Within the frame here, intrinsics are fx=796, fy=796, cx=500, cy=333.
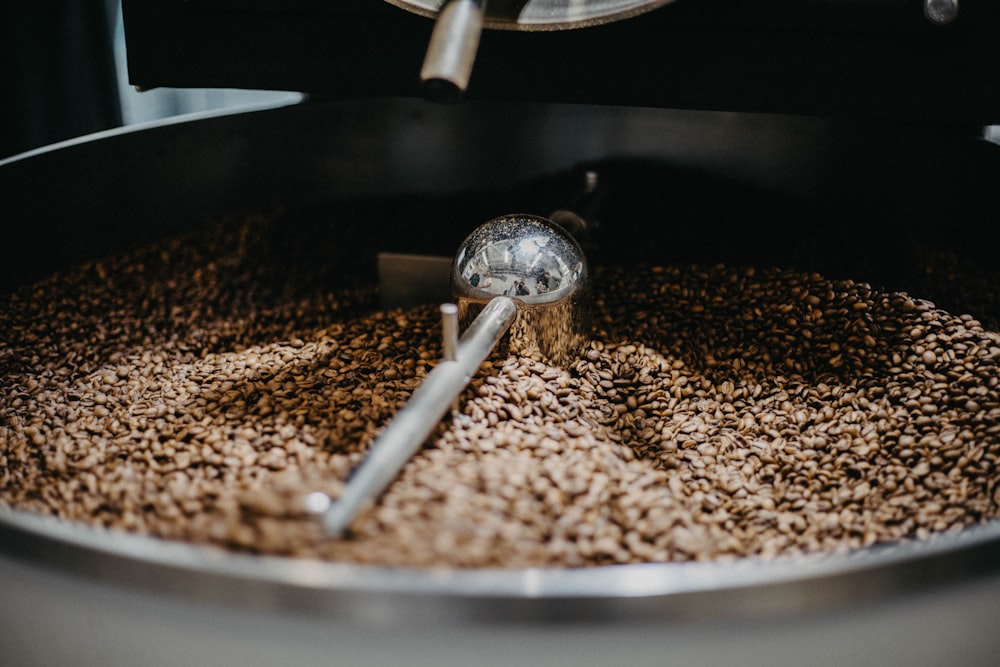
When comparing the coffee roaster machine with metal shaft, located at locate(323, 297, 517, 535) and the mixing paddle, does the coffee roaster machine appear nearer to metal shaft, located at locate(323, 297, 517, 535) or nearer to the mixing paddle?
metal shaft, located at locate(323, 297, 517, 535)

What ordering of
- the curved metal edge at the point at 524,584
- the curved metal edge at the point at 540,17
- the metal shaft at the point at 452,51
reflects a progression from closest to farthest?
the curved metal edge at the point at 524,584 → the metal shaft at the point at 452,51 → the curved metal edge at the point at 540,17

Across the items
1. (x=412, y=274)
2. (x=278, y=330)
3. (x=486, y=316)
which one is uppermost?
(x=412, y=274)

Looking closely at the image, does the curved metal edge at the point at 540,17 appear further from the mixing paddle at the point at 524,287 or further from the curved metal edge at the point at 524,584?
the curved metal edge at the point at 524,584

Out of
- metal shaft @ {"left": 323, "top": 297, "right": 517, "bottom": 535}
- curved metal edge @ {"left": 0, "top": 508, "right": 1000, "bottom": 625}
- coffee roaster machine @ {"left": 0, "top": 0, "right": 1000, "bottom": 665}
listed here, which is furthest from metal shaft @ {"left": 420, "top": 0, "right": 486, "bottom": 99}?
curved metal edge @ {"left": 0, "top": 508, "right": 1000, "bottom": 625}

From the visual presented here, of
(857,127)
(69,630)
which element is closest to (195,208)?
(69,630)

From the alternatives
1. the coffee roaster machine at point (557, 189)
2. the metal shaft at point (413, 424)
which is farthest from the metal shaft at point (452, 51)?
the metal shaft at point (413, 424)

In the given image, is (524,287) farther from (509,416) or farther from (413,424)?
(413,424)

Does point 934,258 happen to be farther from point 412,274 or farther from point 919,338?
point 412,274

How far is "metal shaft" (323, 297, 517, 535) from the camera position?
57cm

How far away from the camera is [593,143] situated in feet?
4.47

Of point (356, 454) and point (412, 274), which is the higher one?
point (412, 274)

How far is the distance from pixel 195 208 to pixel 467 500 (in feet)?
2.92

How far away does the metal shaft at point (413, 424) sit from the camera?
568mm

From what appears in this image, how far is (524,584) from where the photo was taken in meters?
0.47
